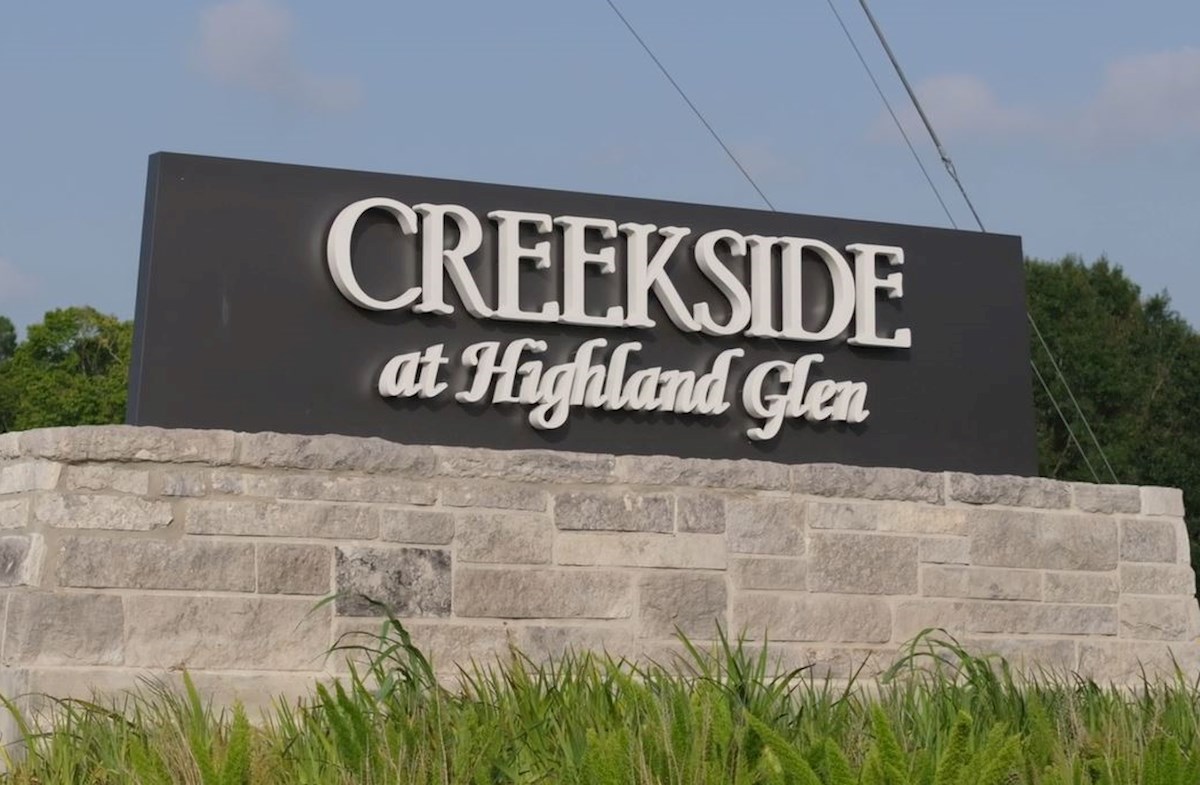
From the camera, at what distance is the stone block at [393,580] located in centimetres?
928

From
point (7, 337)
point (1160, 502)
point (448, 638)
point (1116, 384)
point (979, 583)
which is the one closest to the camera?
point (448, 638)

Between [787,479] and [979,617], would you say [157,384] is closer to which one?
[787,479]

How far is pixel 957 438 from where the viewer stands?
38.2 ft

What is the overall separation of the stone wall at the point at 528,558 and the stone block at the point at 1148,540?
0.05 feet

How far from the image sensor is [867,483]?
10.7 m

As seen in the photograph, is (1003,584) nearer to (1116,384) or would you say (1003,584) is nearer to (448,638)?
(448,638)

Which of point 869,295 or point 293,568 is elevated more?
point 869,295

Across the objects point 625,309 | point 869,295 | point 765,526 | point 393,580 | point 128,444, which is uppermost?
point 869,295

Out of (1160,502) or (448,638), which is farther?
(1160,502)

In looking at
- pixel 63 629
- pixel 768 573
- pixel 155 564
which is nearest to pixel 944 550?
pixel 768 573

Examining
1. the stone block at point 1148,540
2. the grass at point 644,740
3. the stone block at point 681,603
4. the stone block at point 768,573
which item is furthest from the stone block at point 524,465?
the stone block at point 1148,540

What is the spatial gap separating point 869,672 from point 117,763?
506cm

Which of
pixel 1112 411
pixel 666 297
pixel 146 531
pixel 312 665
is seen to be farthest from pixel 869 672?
pixel 1112 411

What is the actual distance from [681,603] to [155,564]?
3.03 metres
